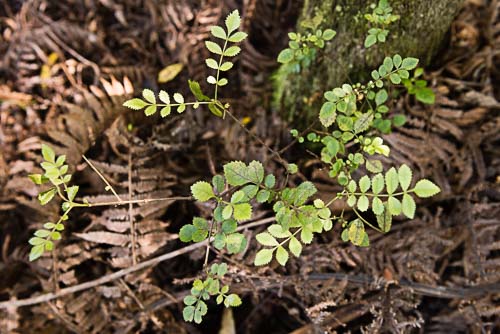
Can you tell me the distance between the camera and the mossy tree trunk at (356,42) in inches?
78.0

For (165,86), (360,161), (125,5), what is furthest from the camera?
(125,5)

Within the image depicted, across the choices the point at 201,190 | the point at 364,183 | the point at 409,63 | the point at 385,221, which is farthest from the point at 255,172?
the point at 409,63

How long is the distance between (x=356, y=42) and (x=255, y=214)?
872 millimetres

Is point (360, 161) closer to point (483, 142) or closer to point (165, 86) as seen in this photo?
point (483, 142)

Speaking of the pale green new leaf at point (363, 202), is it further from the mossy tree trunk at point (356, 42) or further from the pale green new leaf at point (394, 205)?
the mossy tree trunk at point (356, 42)

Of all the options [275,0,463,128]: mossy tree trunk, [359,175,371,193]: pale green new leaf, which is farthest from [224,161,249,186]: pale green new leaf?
[275,0,463,128]: mossy tree trunk

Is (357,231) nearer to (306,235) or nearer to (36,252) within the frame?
(306,235)

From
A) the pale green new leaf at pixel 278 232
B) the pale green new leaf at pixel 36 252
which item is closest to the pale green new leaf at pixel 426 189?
the pale green new leaf at pixel 278 232

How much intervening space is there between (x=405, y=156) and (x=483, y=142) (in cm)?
42

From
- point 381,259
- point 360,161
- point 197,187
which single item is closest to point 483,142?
point 381,259

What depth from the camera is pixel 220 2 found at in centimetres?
278

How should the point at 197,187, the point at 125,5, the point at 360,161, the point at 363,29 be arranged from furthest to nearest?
the point at 125,5
the point at 363,29
the point at 360,161
the point at 197,187

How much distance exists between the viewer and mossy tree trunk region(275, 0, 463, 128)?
198 cm

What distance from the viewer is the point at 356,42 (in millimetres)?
Result: 2084
